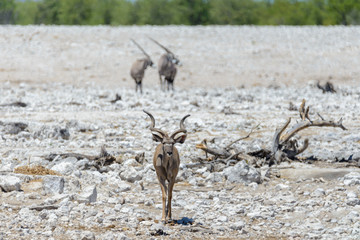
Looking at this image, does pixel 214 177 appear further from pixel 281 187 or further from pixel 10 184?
pixel 10 184

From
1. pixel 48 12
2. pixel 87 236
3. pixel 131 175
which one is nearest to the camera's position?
pixel 87 236

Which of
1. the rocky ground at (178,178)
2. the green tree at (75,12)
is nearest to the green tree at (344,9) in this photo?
the green tree at (75,12)

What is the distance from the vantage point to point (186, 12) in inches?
2729

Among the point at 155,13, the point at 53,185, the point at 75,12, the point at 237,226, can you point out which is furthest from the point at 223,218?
the point at 75,12

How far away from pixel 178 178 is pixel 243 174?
1.06 meters

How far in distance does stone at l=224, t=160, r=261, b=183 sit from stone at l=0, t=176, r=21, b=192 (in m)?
3.32

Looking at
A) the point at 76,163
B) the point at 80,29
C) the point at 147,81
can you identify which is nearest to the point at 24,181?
the point at 76,163

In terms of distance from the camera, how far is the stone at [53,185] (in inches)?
377

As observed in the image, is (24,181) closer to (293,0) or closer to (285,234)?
(285,234)

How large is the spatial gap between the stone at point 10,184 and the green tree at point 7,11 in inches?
2584

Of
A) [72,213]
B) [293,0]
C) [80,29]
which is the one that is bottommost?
[72,213]

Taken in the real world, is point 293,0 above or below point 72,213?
above

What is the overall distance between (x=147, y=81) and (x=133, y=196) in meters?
20.4

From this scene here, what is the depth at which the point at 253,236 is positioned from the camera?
27.3 feet
